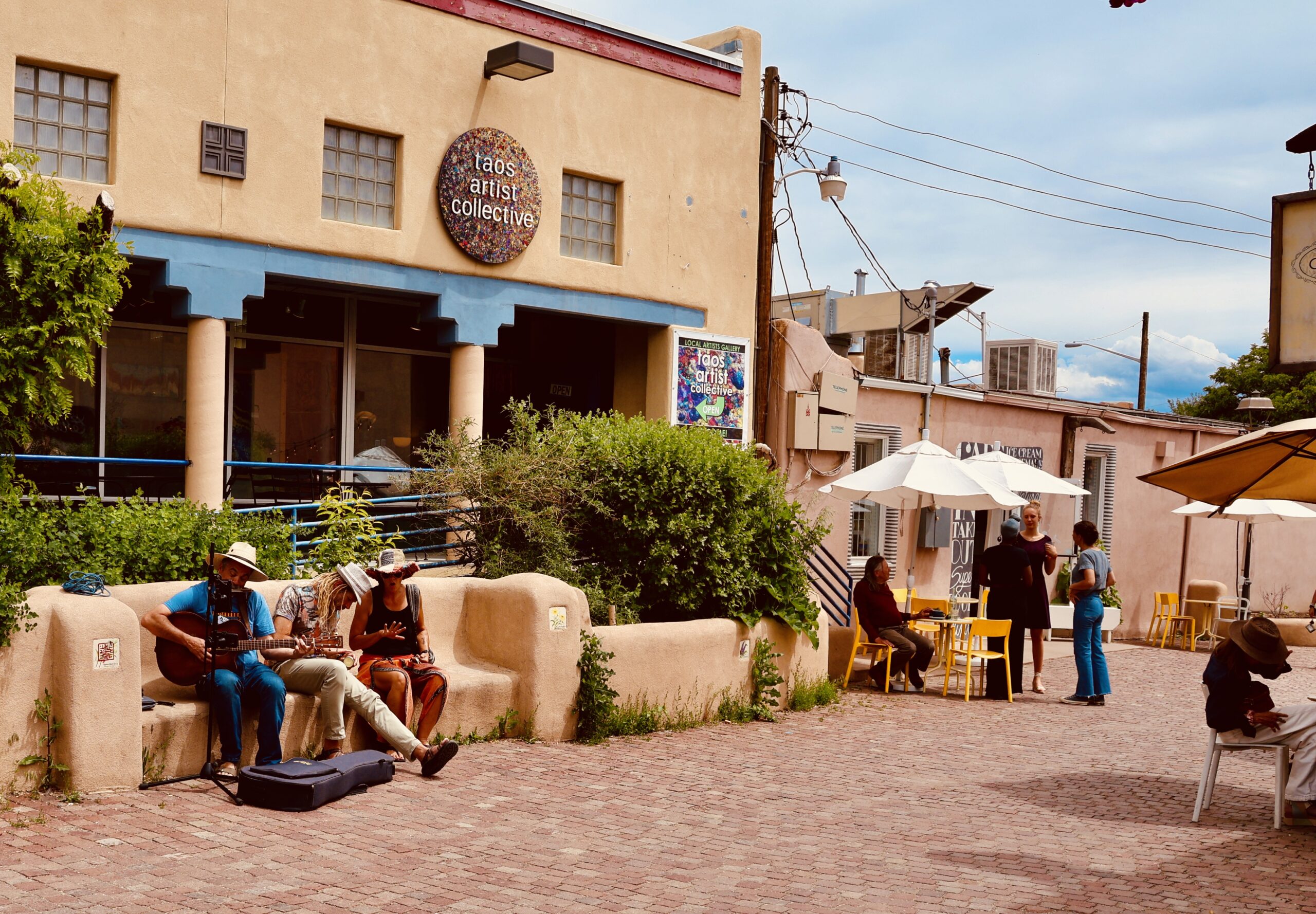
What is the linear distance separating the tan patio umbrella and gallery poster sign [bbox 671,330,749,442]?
7448mm

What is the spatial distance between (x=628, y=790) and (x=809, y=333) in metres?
9.91

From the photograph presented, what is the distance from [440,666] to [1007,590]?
6.11 metres

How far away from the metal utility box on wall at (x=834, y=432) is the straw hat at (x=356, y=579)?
9.09 metres

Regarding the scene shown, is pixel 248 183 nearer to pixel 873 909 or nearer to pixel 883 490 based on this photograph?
pixel 883 490

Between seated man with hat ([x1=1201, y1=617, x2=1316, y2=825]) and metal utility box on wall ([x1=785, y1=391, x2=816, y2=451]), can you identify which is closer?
seated man with hat ([x1=1201, y1=617, x2=1316, y2=825])

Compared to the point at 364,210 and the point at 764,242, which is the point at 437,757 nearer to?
the point at 364,210

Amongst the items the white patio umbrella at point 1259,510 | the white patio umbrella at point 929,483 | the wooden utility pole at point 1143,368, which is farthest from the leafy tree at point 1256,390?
the white patio umbrella at point 929,483

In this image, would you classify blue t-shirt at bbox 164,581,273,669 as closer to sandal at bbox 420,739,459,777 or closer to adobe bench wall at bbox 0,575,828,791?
adobe bench wall at bbox 0,575,828,791

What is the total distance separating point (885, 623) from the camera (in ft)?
41.2

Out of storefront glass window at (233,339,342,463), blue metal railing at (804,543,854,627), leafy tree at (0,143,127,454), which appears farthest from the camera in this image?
blue metal railing at (804,543,854,627)

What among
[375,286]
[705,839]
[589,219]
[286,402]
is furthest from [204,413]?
[705,839]

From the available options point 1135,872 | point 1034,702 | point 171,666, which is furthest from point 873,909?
point 1034,702

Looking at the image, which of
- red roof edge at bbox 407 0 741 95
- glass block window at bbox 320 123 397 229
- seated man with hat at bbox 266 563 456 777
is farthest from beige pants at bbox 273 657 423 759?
red roof edge at bbox 407 0 741 95

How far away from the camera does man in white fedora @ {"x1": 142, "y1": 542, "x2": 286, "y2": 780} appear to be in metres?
7.16
